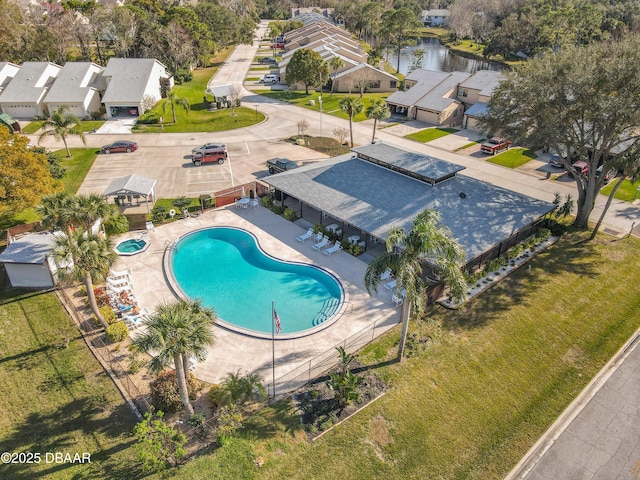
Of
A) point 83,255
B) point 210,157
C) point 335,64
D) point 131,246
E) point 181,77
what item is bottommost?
point 131,246

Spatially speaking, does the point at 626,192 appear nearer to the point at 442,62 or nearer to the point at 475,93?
the point at 475,93

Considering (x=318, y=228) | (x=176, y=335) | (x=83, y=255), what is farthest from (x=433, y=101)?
(x=176, y=335)

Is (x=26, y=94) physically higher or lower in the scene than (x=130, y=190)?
higher

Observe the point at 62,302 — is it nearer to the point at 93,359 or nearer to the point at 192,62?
the point at 93,359

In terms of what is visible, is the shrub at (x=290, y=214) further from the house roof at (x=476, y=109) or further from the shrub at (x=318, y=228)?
the house roof at (x=476, y=109)

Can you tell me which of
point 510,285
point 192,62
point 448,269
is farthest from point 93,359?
point 192,62

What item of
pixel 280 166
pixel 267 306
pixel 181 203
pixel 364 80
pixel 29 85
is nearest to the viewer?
pixel 267 306

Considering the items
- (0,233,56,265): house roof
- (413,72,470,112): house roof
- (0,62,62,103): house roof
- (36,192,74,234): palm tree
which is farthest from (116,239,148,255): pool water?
(413,72,470,112): house roof

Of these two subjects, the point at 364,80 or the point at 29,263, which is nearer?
the point at 29,263
